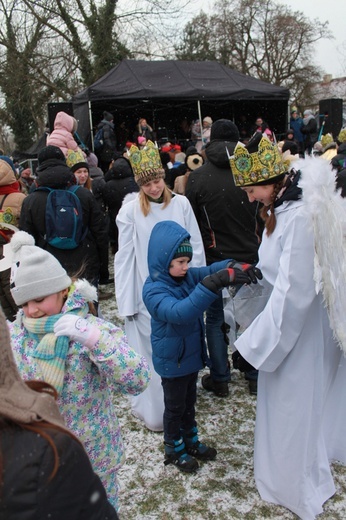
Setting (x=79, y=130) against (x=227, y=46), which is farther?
(x=227, y=46)

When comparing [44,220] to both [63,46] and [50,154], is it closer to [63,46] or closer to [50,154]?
[50,154]

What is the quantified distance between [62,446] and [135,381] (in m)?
0.88

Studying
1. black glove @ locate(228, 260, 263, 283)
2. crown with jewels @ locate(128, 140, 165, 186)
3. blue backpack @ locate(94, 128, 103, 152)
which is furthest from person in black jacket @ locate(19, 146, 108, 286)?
blue backpack @ locate(94, 128, 103, 152)

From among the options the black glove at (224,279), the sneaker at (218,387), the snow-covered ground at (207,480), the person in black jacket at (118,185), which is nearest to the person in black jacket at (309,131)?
the person in black jacket at (118,185)

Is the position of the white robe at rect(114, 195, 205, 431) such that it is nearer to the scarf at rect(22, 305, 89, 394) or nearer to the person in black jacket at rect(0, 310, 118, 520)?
the scarf at rect(22, 305, 89, 394)

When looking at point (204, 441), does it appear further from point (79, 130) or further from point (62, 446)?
point (79, 130)

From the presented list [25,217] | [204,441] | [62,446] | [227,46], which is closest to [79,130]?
[25,217]

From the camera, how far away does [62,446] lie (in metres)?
1.02

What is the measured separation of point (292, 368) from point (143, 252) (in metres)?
1.45

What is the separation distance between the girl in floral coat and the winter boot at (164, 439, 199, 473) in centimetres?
101

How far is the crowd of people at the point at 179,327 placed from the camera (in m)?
1.11

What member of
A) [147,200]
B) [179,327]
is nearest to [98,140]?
[147,200]

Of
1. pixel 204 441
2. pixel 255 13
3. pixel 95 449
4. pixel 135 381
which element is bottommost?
pixel 204 441

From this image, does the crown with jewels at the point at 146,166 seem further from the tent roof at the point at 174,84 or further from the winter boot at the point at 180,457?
the tent roof at the point at 174,84
